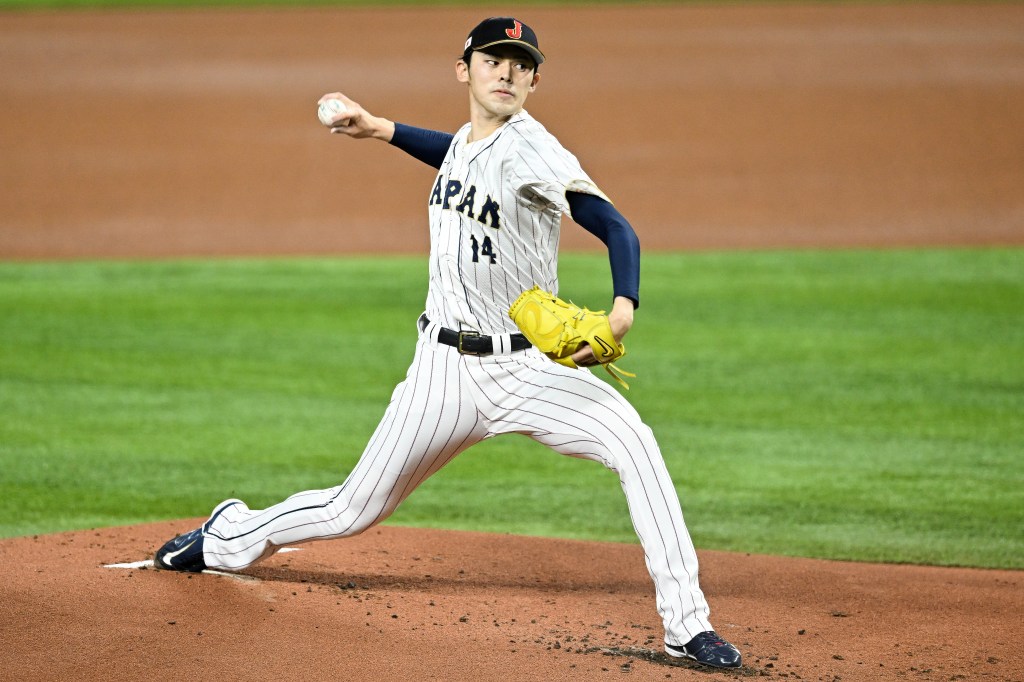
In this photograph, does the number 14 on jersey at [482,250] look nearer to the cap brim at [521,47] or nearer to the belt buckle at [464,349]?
the belt buckle at [464,349]

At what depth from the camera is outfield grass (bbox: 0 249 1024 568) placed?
228 inches

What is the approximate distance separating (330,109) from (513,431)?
1.14m

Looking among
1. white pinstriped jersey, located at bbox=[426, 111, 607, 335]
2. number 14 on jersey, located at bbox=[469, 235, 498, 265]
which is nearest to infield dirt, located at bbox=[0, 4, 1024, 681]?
white pinstriped jersey, located at bbox=[426, 111, 607, 335]

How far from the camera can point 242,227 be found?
12852 millimetres

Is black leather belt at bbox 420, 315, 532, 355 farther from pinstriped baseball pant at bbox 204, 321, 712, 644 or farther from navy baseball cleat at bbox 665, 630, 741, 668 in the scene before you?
navy baseball cleat at bbox 665, 630, 741, 668

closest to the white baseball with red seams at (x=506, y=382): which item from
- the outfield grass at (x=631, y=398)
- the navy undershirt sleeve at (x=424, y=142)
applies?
the navy undershirt sleeve at (x=424, y=142)

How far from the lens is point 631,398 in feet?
24.8

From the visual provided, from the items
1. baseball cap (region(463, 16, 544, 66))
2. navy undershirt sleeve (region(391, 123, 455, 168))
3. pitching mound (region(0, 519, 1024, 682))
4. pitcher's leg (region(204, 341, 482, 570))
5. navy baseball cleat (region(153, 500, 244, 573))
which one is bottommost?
pitching mound (region(0, 519, 1024, 682))

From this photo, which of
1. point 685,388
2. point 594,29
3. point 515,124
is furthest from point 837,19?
point 515,124

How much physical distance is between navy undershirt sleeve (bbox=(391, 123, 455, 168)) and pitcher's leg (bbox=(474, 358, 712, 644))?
2.50 ft

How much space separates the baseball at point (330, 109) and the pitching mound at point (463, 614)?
57.3 inches

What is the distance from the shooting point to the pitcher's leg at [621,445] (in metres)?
3.77

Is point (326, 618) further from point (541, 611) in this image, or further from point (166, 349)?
point (166, 349)

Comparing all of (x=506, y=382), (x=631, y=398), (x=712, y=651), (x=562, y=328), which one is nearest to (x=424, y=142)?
(x=506, y=382)
